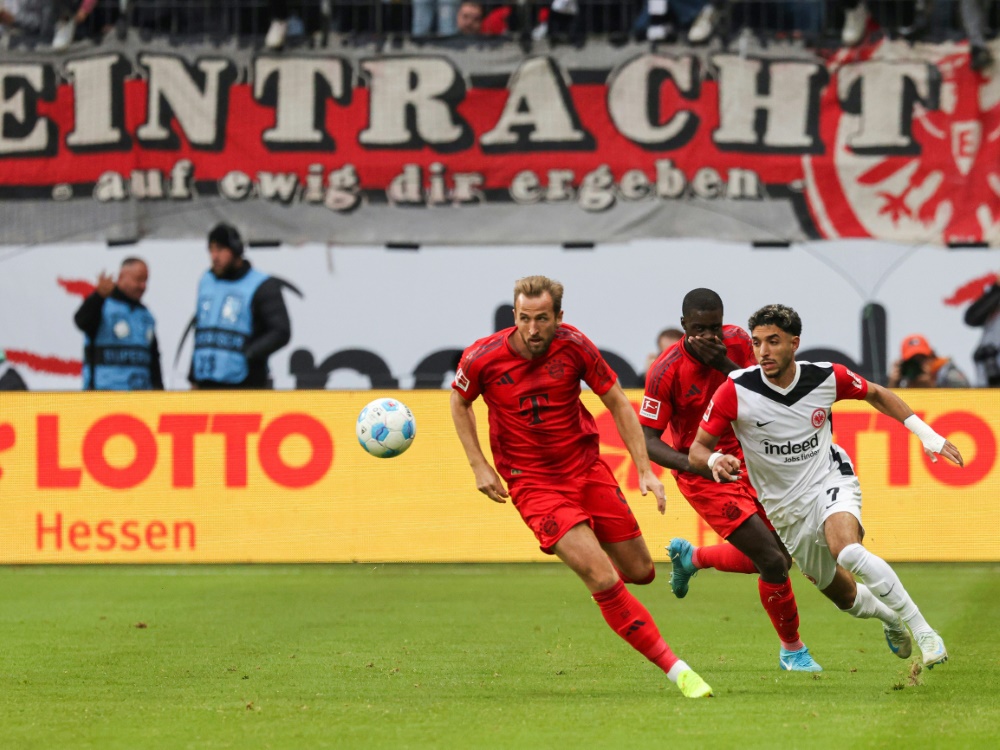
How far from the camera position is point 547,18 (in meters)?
18.4

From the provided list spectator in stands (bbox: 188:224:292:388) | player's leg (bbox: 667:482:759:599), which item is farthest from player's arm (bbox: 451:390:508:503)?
spectator in stands (bbox: 188:224:292:388)

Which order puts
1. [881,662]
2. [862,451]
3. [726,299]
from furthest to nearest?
1. [726,299]
2. [862,451]
3. [881,662]

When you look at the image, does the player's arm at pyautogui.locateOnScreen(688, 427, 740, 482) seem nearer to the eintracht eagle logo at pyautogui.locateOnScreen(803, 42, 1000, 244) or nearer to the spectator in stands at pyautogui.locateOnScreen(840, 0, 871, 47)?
the eintracht eagle logo at pyautogui.locateOnScreen(803, 42, 1000, 244)

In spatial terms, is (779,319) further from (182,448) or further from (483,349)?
(182,448)

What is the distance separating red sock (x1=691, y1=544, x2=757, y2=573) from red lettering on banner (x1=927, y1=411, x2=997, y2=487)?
5.09 m

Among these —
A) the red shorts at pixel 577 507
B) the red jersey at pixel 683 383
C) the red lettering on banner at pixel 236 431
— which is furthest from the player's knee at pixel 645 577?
the red lettering on banner at pixel 236 431

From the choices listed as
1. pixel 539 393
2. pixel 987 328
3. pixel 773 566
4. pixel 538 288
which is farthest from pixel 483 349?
pixel 987 328

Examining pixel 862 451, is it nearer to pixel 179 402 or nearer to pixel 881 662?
pixel 881 662

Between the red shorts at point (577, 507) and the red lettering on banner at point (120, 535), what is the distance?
6915 mm

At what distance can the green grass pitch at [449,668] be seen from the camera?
6656 millimetres

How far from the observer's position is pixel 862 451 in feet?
47.1

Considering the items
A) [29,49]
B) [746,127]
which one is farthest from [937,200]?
[29,49]

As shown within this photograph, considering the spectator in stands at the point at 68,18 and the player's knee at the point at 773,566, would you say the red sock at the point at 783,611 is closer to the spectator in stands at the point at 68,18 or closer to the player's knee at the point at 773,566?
the player's knee at the point at 773,566

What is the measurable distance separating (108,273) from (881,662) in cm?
1167
